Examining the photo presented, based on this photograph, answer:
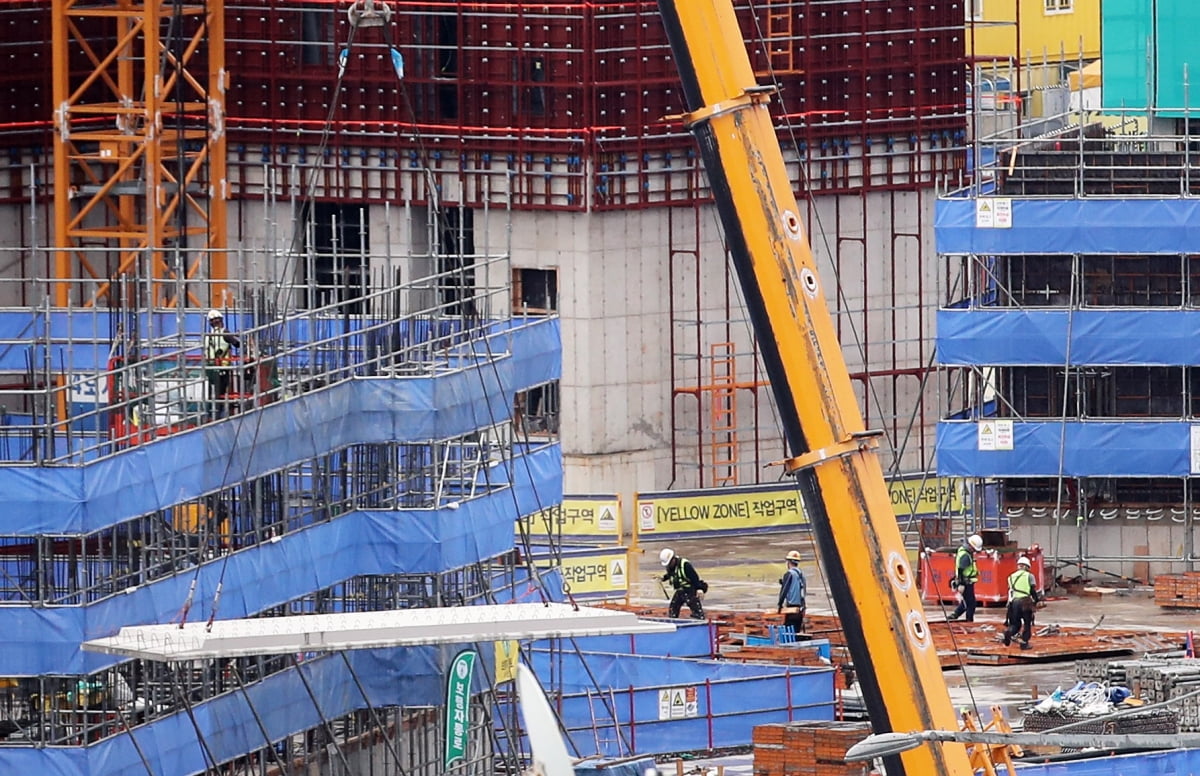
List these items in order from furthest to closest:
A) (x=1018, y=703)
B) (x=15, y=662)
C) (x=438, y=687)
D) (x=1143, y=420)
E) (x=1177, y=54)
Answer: (x=1177, y=54)
(x=1143, y=420)
(x=1018, y=703)
(x=438, y=687)
(x=15, y=662)

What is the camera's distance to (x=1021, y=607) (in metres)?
43.9

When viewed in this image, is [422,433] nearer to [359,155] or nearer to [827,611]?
[827,611]

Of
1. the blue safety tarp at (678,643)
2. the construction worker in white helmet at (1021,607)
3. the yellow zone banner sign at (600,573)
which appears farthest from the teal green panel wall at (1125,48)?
A: the blue safety tarp at (678,643)

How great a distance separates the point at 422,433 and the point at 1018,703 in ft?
34.4

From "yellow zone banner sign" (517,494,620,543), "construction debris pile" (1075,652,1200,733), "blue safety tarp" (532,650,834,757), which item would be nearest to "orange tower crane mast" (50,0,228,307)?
"yellow zone banner sign" (517,494,620,543)

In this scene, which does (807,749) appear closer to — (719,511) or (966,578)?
(966,578)

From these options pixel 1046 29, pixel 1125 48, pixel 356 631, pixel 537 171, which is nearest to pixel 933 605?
pixel 1125 48

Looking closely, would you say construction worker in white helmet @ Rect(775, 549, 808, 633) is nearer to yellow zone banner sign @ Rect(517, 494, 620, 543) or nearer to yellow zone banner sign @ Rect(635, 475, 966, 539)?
yellow zone banner sign @ Rect(517, 494, 620, 543)

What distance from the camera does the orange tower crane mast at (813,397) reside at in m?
23.5

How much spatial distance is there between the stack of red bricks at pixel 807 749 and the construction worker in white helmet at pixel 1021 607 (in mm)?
8983

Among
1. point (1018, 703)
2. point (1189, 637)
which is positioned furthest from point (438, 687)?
point (1189, 637)

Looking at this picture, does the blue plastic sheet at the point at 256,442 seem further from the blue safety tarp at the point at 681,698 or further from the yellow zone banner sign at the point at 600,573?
the yellow zone banner sign at the point at 600,573

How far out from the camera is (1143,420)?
4903cm

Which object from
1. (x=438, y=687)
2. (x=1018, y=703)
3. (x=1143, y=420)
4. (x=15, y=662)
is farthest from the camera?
(x=1143, y=420)
